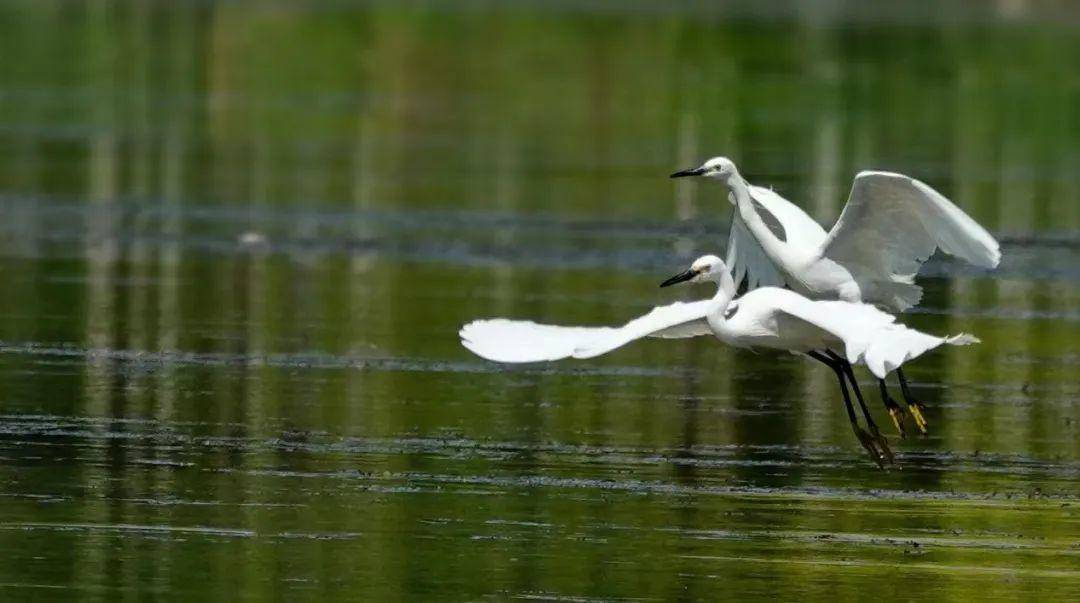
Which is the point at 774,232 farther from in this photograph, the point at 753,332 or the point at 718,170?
the point at 753,332

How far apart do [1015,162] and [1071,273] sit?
Result: 14295 millimetres

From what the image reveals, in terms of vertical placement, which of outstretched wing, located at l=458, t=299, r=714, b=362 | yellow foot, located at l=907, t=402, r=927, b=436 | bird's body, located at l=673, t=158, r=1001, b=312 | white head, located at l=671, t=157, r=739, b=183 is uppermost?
white head, located at l=671, t=157, r=739, b=183

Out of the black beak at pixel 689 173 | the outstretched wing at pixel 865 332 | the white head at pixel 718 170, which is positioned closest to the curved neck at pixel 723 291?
the outstretched wing at pixel 865 332

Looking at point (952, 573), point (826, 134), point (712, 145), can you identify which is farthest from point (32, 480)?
point (826, 134)

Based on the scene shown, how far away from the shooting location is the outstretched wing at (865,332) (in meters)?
14.5

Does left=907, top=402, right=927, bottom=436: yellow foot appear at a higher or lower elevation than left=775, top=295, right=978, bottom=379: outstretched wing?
lower

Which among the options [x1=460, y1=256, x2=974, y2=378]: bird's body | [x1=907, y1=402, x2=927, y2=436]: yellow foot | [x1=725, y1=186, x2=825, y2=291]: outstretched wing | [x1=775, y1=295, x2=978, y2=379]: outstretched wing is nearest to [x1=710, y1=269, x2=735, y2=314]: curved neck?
[x1=460, y1=256, x2=974, y2=378]: bird's body

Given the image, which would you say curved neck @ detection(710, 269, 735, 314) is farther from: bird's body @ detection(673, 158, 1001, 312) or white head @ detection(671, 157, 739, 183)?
white head @ detection(671, 157, 739, 183)

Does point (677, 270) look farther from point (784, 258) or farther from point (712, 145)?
point (712, 145)

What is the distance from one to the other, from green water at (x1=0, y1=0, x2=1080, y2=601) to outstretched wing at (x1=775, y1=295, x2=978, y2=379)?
1.08 metres

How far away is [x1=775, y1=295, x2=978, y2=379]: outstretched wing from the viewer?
14.5 meters

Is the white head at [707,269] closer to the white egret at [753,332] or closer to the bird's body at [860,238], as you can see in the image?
the white egret at [753,332]

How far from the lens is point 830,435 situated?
1931 cm

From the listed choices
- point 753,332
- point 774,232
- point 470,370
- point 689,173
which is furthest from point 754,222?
point 470,370
